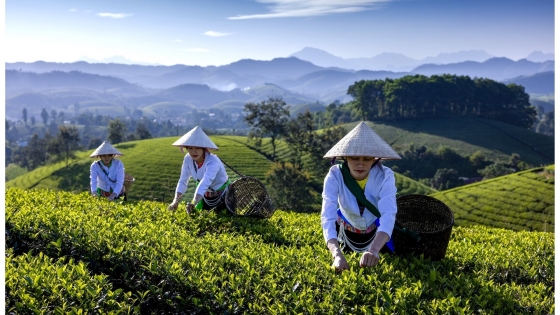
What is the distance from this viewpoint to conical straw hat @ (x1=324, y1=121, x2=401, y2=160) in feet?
14.9

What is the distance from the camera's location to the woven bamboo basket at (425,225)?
4.98 metres

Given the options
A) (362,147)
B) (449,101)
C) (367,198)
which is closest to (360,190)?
(367,198)

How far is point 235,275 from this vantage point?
14.3ft

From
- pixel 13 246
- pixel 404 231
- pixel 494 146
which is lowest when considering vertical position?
pixel 494 146

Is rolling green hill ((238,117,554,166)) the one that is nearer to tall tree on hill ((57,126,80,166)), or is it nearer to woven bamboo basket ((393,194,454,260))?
tall tree on hill ((57,126,80,166))

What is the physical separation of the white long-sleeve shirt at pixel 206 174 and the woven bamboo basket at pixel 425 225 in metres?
2.70

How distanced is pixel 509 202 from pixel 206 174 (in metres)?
39.8

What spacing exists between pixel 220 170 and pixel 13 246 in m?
2.91

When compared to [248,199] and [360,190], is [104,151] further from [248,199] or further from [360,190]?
[360,190]

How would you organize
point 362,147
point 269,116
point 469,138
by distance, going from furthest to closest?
point 469,138 → point 269,116 → point 362,147

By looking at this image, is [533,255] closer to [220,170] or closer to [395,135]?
[220,170]

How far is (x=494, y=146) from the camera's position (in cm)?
7656

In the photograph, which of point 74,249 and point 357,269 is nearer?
point 357,269

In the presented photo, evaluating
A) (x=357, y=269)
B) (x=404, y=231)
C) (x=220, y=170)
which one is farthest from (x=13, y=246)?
(x=404, y=231)
